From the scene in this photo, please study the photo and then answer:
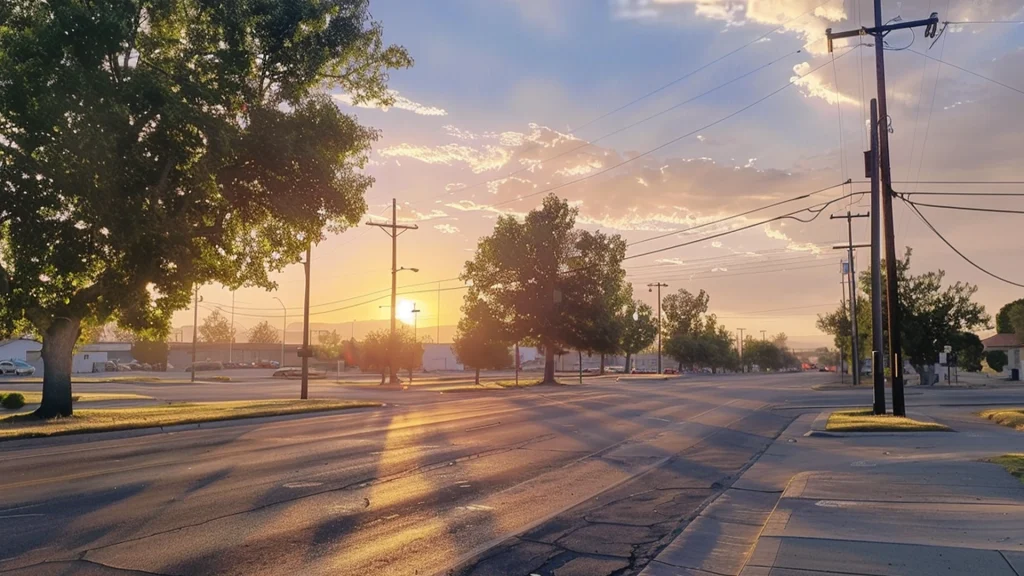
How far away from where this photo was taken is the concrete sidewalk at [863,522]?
22.3ft

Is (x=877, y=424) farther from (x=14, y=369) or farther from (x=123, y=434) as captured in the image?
(x=14, y=369)

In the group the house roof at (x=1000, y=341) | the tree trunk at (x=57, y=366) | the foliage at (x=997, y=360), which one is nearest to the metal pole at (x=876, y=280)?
the tree trunk at (x=57, y=366)

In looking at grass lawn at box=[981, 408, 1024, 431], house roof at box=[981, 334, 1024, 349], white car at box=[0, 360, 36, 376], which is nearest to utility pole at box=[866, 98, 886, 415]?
grass lawn at box=[981, 408, 1024, 431]

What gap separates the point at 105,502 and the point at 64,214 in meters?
14.4

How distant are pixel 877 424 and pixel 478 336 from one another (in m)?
41.3

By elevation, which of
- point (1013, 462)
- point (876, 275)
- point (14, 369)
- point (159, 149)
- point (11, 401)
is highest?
point (159, 149)

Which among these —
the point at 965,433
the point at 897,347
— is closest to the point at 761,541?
the point at 965,433

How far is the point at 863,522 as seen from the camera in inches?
332

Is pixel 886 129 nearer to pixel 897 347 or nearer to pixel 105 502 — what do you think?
pixel 897 347

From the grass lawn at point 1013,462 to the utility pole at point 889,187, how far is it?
10.7 metres

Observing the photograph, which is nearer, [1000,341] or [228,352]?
[1000,341]

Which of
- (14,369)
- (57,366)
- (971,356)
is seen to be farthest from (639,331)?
(57,366)

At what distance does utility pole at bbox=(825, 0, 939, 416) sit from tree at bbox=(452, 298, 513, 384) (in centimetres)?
3831

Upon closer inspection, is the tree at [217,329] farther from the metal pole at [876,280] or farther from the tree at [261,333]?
the metal pole at [876,280]
